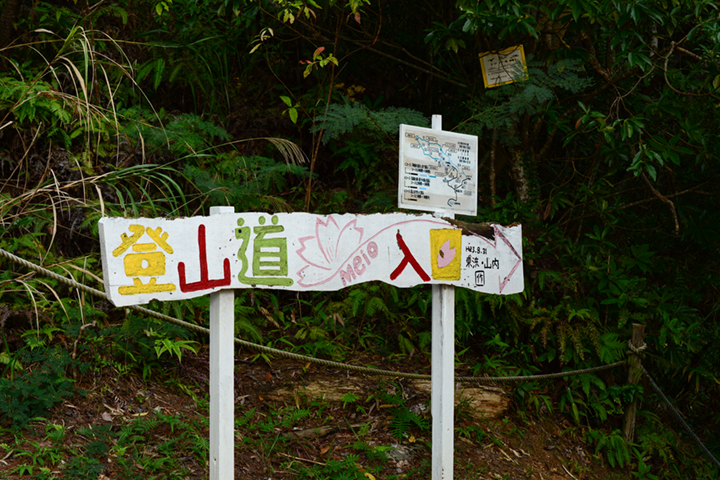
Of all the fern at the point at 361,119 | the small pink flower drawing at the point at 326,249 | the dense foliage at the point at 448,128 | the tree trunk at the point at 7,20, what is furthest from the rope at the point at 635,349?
the tree trunk at the point at 7,20

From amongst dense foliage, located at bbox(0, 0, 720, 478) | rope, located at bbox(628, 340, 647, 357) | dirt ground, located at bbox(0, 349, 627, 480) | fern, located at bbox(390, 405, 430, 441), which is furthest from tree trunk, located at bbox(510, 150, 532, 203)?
fern, located at bbox(390, 405, 430, 441)

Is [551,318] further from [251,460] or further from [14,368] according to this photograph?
[14,368]

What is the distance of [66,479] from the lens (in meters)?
2.83

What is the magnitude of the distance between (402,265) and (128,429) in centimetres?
173

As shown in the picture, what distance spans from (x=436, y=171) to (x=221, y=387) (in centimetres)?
158

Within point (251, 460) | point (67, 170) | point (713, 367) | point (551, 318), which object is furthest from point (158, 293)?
point (713, 367)

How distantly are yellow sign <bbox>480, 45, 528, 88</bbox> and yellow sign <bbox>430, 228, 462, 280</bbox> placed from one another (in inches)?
74.0

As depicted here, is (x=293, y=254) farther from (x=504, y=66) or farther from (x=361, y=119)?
(x=504, y=66)

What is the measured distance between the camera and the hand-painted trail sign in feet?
7.93

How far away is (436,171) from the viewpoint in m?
3.27

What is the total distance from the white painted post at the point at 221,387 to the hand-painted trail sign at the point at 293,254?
0.11m

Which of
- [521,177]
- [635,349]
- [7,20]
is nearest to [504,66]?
[521,177]

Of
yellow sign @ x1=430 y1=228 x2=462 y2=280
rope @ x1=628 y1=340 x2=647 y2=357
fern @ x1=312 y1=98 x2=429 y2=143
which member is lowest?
rope @ x1=628 y1=340 x2=647 y2=357

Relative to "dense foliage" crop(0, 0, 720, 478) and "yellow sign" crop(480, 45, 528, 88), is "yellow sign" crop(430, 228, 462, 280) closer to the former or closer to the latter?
"dense foliage" crop(0, 0, 720, 478)
